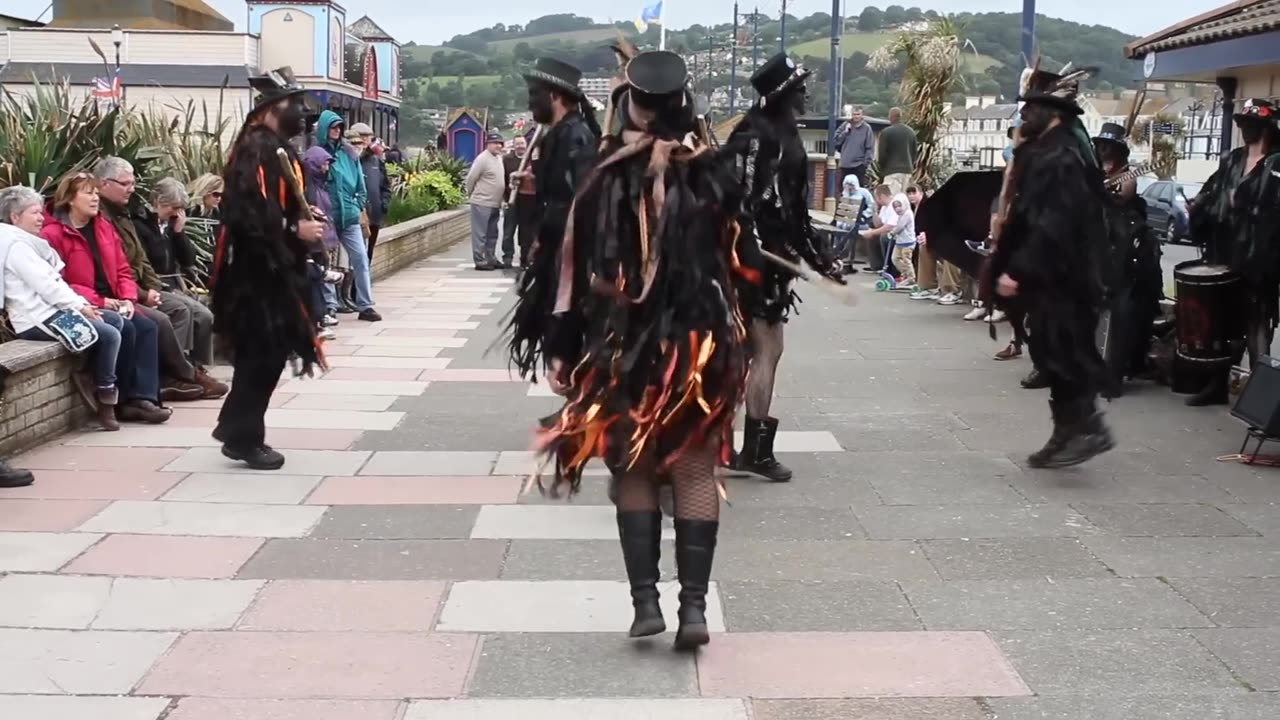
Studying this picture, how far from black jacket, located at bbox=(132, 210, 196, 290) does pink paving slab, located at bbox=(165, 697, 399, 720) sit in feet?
18.5

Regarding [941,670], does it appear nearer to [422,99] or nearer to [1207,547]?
[1207,547]

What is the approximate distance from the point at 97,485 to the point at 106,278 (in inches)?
77.6

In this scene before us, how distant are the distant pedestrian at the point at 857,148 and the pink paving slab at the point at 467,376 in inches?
498

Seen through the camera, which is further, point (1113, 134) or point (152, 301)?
point (1113, 134)

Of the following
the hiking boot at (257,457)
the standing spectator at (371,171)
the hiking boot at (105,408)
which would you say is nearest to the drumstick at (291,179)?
the hiking boot at (257,457)

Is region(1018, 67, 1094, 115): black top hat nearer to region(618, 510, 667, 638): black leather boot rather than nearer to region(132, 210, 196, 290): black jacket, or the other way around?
region(618, 510, 667, 638): black leather boot

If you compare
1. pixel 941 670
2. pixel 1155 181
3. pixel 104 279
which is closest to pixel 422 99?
pixel 1155 181

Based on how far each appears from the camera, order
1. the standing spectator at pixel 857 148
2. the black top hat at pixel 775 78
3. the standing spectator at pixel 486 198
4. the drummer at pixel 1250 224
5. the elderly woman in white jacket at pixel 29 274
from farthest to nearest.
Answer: the standing spectator at pixel 857 148 < the standing spectator at pixel 486 198 < the drummer at pixel 1250 224 < the elderly woman in white jacket at pixel 29 274 < the black top hat at pixel 775 78

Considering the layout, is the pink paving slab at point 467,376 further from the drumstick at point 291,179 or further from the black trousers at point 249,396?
the drumstick at point 291,179

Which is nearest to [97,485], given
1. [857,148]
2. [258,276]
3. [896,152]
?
[258,276]

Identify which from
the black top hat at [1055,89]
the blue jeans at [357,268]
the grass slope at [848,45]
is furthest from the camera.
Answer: the grass slope at [848,45]

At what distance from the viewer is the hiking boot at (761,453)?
723cm

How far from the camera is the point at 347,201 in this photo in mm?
13609

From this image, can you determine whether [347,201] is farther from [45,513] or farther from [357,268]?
[45,513]
